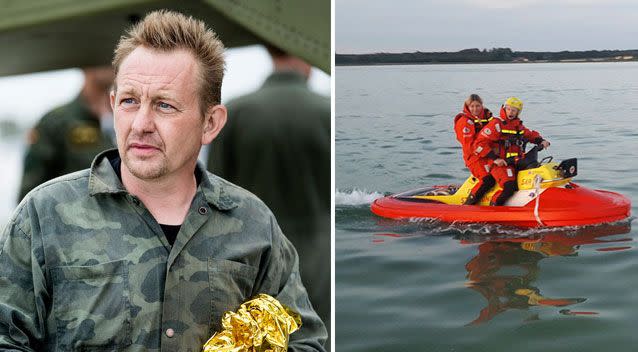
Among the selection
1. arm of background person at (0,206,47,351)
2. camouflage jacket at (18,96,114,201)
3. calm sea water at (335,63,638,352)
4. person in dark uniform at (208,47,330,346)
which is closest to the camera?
arm of background person at (0,206,47,351)

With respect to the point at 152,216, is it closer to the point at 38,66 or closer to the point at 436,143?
the point at 38,66

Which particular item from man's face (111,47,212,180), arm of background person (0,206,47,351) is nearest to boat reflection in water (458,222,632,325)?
man's face (111,47,212,180)

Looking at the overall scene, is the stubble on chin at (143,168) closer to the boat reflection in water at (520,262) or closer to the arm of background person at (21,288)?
the arm of background person at (21,288)

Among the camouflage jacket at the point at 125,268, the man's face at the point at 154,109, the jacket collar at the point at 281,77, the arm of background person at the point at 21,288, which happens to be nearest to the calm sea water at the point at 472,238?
→ the jacket collar at the point at 281,77

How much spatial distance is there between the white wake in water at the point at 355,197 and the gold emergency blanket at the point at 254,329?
950 millimetres

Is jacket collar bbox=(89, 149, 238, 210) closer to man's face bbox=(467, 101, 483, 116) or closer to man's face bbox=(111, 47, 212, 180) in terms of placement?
man's face bbox=(111, 47, 212, 180)

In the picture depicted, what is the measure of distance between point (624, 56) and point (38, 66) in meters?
1.92

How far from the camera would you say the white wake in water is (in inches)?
109

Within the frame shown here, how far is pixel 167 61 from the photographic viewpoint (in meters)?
1.81

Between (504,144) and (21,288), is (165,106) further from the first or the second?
(504,144)

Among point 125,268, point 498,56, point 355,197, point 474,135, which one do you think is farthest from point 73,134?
point 498,56

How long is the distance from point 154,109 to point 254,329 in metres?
0.57

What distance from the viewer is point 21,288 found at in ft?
5.29

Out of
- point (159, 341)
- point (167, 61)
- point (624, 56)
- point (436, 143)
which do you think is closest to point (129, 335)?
point (159, 341)
